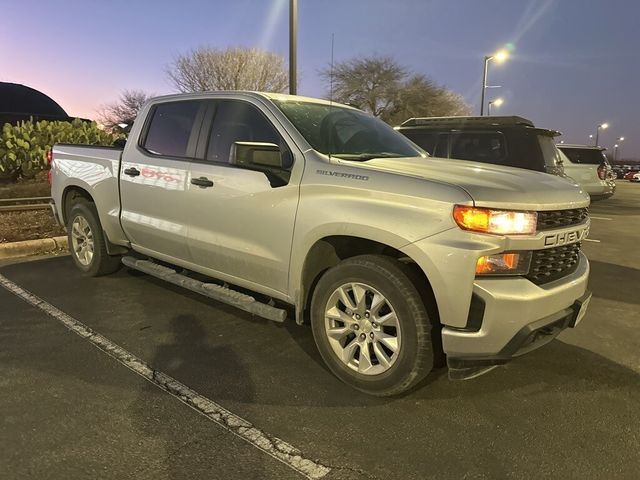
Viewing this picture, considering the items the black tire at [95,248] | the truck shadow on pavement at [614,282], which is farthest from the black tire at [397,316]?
the truck shadow on pavement at [614,282]

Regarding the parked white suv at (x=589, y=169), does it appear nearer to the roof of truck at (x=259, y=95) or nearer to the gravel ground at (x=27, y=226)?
the roof of truck at (x=259, y=95)

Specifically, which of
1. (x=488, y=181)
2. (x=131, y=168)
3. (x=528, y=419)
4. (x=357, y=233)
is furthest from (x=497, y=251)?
(x=131, y=168)

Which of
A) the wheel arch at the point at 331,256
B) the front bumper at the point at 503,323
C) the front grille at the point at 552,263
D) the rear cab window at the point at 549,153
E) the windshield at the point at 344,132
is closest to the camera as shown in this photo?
the front bumper at the point at 503,323

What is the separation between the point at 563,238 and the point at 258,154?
2.01 metres

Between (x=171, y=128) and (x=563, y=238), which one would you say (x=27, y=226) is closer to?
(x=171, y=128)

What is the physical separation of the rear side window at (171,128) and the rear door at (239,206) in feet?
0.86

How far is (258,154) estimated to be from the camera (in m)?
3.58

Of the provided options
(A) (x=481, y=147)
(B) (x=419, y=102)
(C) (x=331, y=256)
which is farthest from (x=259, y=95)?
(B) (x=419, y=102)

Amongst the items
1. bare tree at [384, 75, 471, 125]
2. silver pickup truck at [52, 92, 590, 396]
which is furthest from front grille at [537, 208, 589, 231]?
bare tree at [384, 75, 471, 125]

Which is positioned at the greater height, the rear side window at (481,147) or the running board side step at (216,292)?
the rear side window at (481,147)

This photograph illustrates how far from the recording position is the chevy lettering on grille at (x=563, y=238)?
9.85ft

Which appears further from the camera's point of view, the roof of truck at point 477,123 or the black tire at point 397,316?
the roof of truck at point 477,123

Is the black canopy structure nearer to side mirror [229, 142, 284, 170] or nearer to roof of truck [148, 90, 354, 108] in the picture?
roof of truck [148, 90, 354, 108]

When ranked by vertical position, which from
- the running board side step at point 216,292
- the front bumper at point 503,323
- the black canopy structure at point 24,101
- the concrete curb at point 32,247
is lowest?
the concrete curb at point 32,247
